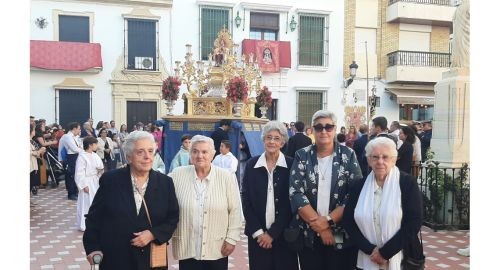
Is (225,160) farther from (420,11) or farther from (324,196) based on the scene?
(420,11)

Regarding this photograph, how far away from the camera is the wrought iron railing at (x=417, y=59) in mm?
20188

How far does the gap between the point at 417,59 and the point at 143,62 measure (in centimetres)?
1179

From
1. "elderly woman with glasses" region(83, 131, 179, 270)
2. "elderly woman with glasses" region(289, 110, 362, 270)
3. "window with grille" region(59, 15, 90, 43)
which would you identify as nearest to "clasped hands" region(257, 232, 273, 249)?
"elderly woman with glasses" region(289, 110, 362, 270)

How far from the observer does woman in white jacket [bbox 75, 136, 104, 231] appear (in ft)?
24.1

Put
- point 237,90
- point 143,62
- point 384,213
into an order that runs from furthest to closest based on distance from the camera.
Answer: point 143,62, point 237,90, point 384,213

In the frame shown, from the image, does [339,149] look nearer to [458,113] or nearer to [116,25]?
[458,113]

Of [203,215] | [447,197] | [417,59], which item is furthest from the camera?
[417,59]

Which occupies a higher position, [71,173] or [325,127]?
[325,127]

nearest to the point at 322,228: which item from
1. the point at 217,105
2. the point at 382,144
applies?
the point at 382,144

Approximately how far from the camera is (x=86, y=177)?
7422 millimetres

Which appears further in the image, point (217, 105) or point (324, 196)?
point (217, 105)

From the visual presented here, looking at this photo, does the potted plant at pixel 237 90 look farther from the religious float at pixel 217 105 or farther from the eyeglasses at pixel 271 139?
the eyeglasses at pixel 271 139

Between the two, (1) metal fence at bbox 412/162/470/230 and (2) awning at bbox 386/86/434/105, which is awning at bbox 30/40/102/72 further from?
(1) metal fence at bbox 412/162/470/230

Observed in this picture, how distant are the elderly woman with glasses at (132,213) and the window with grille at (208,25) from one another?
52.7 ft
